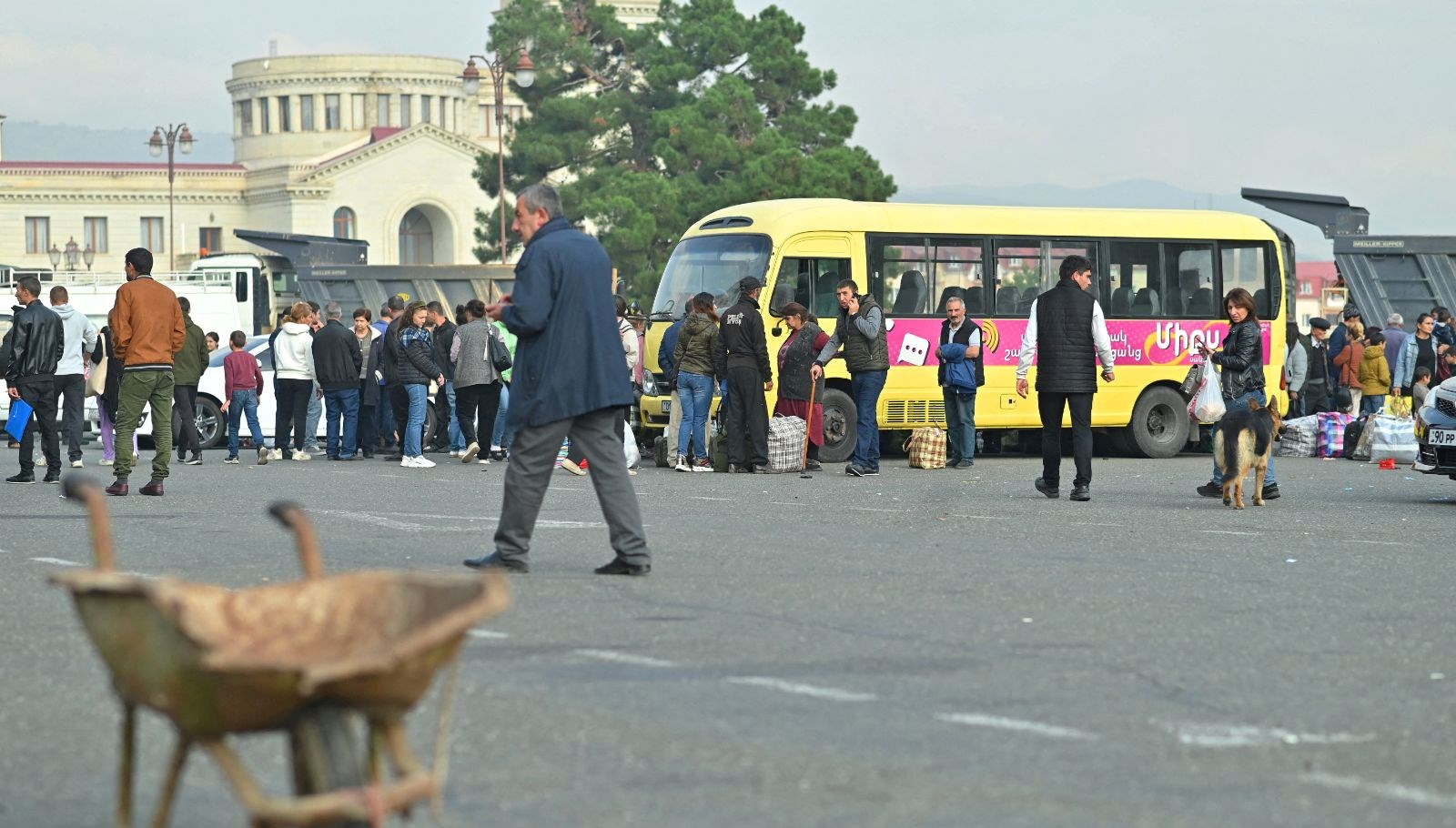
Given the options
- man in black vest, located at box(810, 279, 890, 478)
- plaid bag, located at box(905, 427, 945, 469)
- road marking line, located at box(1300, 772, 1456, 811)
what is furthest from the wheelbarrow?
plaid bag, located at box(905, 427, 945, 469)

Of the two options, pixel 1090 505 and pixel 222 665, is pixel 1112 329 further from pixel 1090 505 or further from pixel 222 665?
pixel 222 665

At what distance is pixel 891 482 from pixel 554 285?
8.83 m

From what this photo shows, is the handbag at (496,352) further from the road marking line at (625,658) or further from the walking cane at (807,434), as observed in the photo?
the road marking line at (625,658)

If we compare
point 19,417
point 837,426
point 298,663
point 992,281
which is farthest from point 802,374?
point 298,663

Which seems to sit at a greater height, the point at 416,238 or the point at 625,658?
the point at 416,238

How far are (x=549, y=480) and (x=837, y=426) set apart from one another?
1245 cm

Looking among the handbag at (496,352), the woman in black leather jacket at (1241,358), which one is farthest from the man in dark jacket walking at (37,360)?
the woman in black leather jacket at (1241,358)

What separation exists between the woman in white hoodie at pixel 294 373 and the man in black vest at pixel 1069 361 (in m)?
9.49

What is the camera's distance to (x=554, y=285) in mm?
10094

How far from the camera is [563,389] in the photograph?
32.8ft

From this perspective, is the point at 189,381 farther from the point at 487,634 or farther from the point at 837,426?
the point at 487,634

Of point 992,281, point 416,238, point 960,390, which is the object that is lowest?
point 960,390

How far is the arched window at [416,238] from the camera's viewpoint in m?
107

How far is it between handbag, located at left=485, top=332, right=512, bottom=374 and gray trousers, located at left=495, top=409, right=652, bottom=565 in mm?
11800
